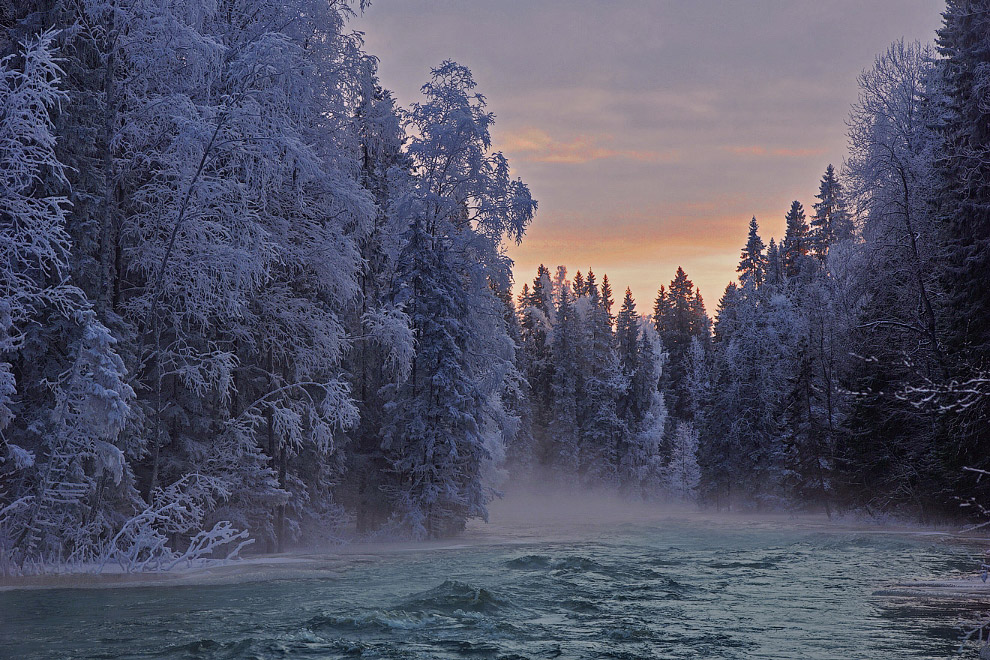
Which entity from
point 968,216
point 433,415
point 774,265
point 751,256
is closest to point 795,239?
A: point 774,265

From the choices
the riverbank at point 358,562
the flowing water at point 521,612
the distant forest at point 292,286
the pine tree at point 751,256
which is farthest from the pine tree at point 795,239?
Answer: the flowing water at point 521,612

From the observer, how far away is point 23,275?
16812 mm

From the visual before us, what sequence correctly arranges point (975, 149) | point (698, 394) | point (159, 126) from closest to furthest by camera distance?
point (159, 126)
point (975, 149)
point (698, 394)

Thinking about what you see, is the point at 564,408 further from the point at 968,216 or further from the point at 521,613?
the point at 521,613

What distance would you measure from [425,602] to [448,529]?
16.1m

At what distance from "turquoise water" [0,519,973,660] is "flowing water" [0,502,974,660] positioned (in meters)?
0.03

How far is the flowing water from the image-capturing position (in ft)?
34.5

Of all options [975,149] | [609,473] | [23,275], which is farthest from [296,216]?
[609,473]

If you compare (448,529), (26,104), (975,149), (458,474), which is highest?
(975,149)

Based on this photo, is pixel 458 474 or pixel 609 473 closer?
pixel 458 474

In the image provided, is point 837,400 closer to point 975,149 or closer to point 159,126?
point 975,149

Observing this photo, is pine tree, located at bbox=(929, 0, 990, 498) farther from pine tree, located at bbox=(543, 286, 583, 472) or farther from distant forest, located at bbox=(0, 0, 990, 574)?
pine tree, located at bbox=(543, 286, 583, 472)

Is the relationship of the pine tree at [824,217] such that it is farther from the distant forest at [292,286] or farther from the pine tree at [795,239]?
the distant forest at [292,286]

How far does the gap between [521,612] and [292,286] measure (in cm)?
1486
